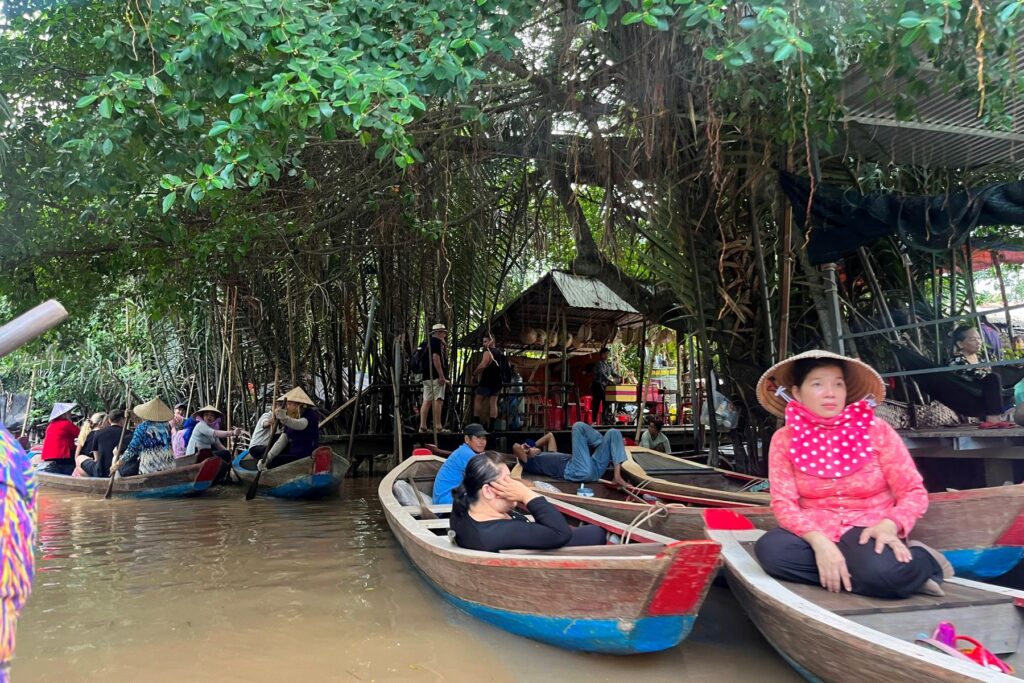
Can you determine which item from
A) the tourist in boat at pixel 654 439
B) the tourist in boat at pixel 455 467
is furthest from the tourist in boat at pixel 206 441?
the tourist in boat at pixel 654 439

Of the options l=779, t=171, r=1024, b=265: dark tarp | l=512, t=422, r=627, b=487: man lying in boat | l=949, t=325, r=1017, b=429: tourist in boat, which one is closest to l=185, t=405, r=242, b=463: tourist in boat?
l=512, t=422, r=627, b=487: man lying in boat

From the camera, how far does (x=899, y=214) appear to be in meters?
4.43

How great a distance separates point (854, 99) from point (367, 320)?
719cm

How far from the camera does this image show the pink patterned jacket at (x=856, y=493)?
2529 mm

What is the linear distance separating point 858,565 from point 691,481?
11.1 ft

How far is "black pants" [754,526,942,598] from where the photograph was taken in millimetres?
2338

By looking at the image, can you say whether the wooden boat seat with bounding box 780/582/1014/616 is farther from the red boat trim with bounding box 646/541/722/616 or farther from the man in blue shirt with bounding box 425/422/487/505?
the man in blue shirt with bounding box 425/422/487/505

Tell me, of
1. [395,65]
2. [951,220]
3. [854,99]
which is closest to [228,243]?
[395,65]

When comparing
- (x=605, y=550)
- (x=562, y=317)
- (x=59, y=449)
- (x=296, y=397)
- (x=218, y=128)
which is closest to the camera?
(x=218, y=128)

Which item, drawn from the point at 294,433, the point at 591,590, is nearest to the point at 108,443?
the point at 294,433

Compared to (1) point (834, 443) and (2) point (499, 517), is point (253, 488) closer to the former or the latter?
(2) point (499, 517)

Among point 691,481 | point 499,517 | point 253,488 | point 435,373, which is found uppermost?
point 435,373

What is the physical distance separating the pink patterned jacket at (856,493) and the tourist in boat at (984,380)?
215cm

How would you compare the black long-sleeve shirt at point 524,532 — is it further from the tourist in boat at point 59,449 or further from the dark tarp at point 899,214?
the tourist in boat at point 59,449
